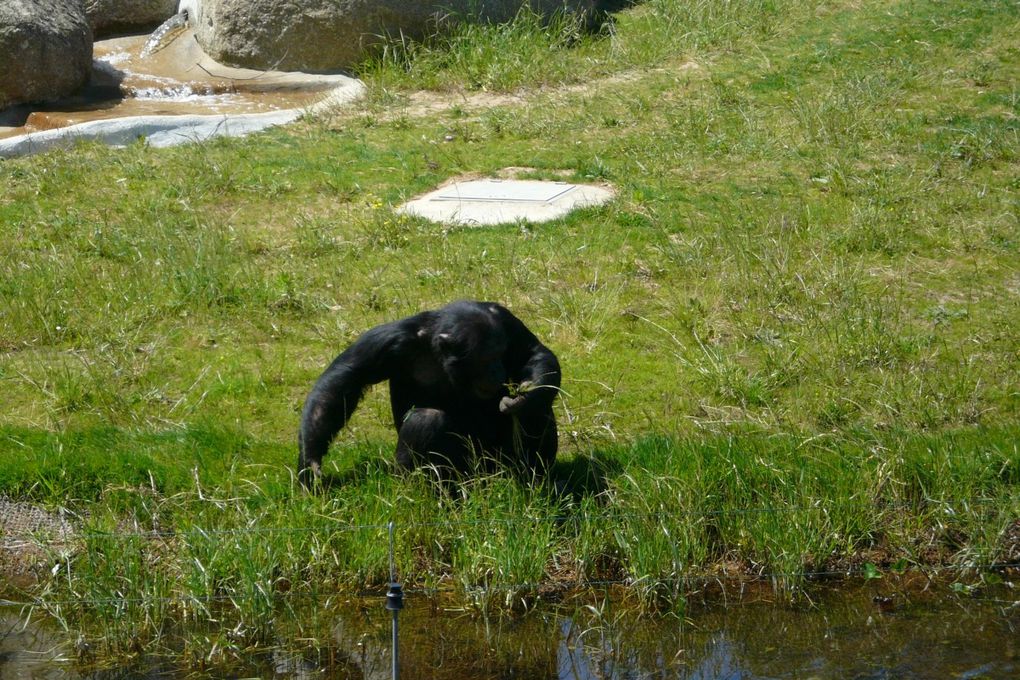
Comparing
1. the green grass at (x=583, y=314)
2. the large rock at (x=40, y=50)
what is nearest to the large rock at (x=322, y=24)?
the green grass at (x=583, y=314)

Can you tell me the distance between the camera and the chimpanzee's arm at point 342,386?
6.37 metres

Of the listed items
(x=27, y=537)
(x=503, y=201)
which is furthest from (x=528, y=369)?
(x=503, y=201)

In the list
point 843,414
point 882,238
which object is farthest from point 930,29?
point 843,414

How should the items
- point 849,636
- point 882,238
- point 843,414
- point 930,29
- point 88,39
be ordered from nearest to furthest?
1. point 849,636
2. point 843,414
3. point 882,238
4. point 930,29
5. point 88,39

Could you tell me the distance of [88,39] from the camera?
15984mm

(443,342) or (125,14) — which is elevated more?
(443,342)

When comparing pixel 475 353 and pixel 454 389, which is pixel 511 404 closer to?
pixel 475 353

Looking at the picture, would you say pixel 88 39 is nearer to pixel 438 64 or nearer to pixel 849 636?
pixel 438 64

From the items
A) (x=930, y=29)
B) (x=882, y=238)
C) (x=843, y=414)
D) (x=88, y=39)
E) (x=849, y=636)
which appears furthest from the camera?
(x=88, y=39)

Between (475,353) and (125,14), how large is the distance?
14.2 meters

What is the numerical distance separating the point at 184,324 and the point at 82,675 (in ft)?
12.2

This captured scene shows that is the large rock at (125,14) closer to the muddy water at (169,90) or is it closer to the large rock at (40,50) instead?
the muddy water at (169,90)

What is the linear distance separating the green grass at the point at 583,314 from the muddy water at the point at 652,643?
19 centimetres

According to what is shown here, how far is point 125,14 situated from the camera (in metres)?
18.3
